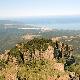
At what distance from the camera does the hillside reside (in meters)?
38.6

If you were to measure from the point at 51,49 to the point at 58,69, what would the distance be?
24.2ft

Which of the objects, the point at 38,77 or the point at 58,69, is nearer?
the point at 38,77

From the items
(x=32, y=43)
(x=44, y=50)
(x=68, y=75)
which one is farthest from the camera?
(x=32, y=43)

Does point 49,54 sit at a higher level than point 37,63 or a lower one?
higher

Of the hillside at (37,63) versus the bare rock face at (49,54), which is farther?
the bare rock face at (49,54)

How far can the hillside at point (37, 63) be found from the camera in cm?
3859

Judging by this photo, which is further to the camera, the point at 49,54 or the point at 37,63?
the point at 49,54

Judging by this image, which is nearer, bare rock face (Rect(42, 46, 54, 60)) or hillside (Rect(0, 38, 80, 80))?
hillside (Rect(0, 38, 80, 80))

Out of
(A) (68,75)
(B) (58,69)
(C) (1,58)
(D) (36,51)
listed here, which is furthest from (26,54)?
(A) (68,75)

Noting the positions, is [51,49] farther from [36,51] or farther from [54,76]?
[54,76]

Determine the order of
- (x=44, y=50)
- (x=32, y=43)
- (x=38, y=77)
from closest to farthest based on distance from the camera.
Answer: (x=38, y=77), (x=44, y=50), (x=32, y=43)

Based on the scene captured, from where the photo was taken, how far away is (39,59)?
46438 millimetres

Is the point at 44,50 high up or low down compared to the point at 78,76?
up

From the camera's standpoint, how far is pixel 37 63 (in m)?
44.0
